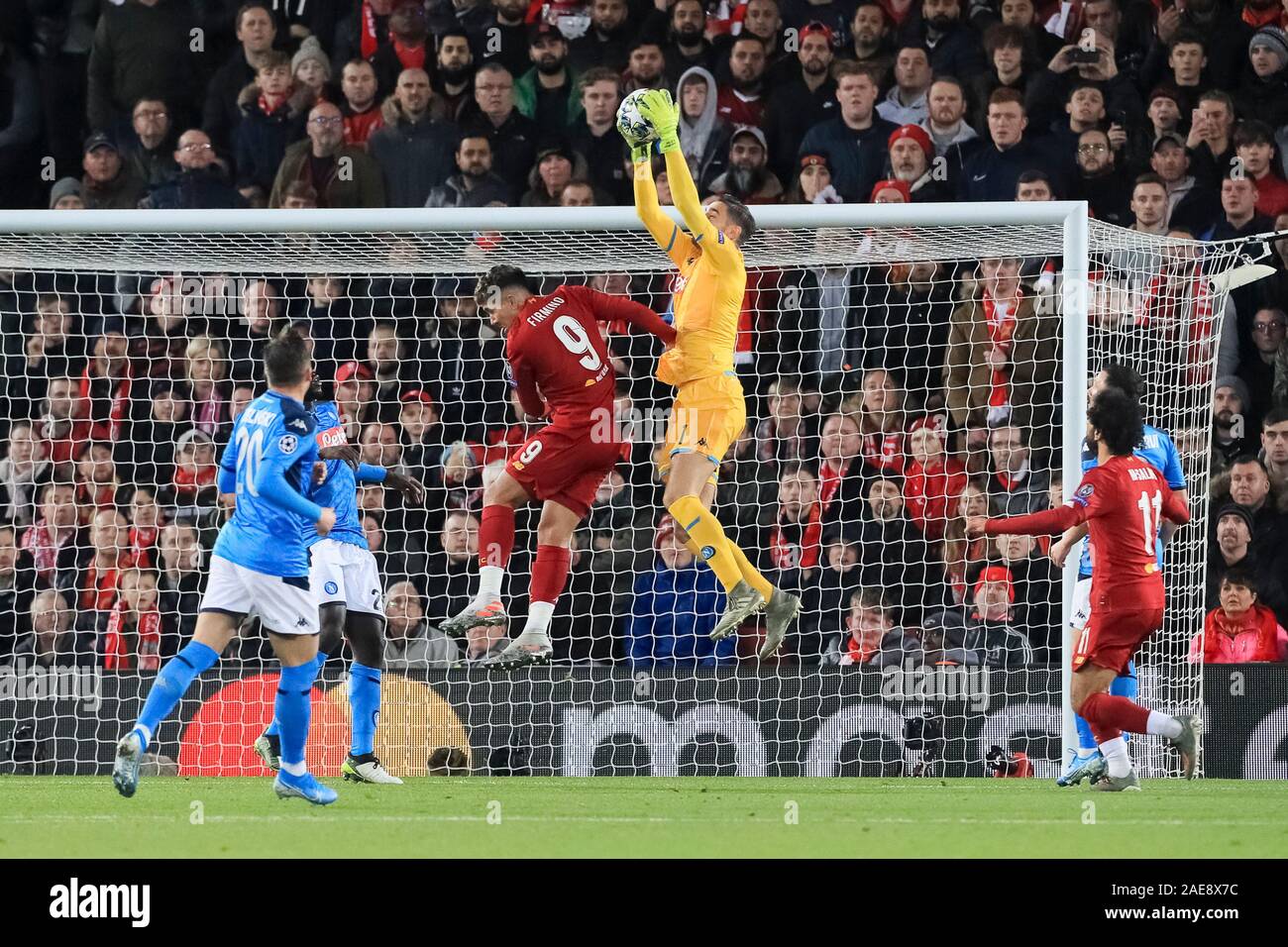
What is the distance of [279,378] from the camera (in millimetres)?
7152

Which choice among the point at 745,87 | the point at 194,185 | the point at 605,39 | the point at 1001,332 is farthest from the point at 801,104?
the point at 194,185

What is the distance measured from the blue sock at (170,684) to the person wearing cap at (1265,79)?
7923mm

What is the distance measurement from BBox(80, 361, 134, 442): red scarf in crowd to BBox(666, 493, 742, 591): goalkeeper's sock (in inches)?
171

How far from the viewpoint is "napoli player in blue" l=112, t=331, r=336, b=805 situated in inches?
276

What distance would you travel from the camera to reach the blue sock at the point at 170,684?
6.96m

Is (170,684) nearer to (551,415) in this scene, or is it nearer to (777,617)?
(551,415)

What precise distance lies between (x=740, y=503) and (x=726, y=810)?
3.56m

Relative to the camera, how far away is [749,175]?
11.4m

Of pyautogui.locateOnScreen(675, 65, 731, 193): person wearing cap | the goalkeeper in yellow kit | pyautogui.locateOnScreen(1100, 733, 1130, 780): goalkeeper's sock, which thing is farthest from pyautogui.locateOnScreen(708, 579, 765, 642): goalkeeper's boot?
pyautogui.locateOnScreen(675, 65, 731, 193): person wearing cap

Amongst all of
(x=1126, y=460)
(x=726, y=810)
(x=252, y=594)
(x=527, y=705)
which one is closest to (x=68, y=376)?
(x=527, y=705)

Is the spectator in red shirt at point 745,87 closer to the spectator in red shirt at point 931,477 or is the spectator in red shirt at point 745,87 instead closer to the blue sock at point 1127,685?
the spectator in red shirt at point 931,477

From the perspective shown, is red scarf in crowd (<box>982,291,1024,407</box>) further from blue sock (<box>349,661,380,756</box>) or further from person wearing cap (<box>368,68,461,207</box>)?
blue sock (<box>349,661,380,756</box>)

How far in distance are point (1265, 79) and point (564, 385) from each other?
20.7 ft

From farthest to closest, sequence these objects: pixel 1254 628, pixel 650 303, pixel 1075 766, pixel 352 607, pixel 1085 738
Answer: pixel 650 303, pixel 1254 628, pixel 1085 738, pixel 352 607, pixel 1075 766
